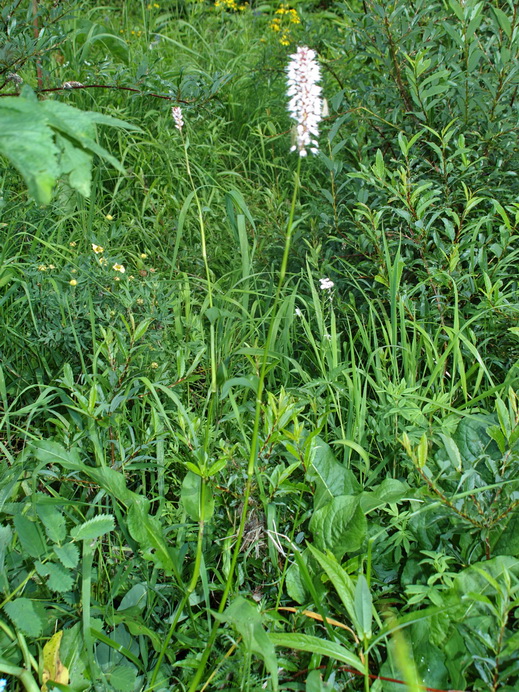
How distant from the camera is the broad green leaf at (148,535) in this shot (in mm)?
1374

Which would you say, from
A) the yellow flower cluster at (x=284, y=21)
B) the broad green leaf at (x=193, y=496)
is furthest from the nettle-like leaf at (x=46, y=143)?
the yellow flower cluster at (x=284, y=21)

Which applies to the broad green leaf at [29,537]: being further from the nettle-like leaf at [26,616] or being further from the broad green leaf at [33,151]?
the broad green leaf at [33,151]

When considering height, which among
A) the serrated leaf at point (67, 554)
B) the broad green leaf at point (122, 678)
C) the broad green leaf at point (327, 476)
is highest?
the serrated leaf at point (67, 554)

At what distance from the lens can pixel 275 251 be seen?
8.93ft

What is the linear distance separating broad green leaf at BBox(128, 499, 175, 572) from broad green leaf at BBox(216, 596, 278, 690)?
0.78ft

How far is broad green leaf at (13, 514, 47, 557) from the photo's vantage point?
1327 mm

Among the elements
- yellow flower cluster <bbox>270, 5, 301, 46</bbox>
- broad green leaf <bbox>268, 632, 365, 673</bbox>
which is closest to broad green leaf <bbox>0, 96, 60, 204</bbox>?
broad green leaf <bbox>268, 632, 365, 673</bbox>

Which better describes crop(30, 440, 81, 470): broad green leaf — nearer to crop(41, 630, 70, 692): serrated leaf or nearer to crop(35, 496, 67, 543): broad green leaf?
crop(35, 496, 67, 543): broad green leaf

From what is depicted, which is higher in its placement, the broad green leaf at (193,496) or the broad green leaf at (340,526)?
the broad green leaf at (193,496)

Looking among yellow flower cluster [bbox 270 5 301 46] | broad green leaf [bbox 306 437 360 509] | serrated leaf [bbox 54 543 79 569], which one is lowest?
broad green leaf [bbox 306 437 360 509]

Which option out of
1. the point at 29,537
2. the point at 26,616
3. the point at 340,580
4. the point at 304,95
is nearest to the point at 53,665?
the point at 26,616

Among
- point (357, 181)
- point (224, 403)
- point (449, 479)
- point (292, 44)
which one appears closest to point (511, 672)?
point (449, 479)

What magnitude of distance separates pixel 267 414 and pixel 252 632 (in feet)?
1.67

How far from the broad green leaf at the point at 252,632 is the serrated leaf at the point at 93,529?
34 centimetres
